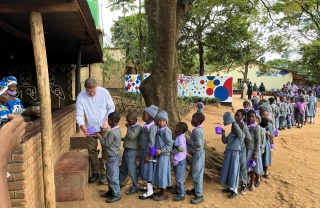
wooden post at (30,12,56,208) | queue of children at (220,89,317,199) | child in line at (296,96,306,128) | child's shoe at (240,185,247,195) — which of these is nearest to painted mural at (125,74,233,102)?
child in line at (296,96,306,128)

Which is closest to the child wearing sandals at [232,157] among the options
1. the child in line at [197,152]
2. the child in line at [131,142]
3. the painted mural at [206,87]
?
the child in line at [197,152]

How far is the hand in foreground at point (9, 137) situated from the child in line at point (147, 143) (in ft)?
11.0

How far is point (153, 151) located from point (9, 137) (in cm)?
341

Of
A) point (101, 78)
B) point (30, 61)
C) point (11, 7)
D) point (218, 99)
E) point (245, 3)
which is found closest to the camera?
point (11, 7)

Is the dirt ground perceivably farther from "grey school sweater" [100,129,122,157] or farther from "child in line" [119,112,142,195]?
"grey school sweater" [100,129,122,157]

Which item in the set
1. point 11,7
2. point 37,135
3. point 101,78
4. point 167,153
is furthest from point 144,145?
point 101,78

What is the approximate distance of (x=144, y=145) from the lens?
184 inches

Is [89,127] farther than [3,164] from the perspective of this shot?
Yes

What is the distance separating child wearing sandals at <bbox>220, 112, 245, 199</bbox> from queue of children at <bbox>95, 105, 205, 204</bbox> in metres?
0.60

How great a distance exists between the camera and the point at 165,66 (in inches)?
227

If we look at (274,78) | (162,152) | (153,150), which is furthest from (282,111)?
(274,78)

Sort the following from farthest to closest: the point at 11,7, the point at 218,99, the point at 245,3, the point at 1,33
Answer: the point at 218,99
the point at 245,3
the point at 1,33
the point at 11,7

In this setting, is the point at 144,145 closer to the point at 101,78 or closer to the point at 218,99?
the point at 218,99

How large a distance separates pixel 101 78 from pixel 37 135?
21611mm
